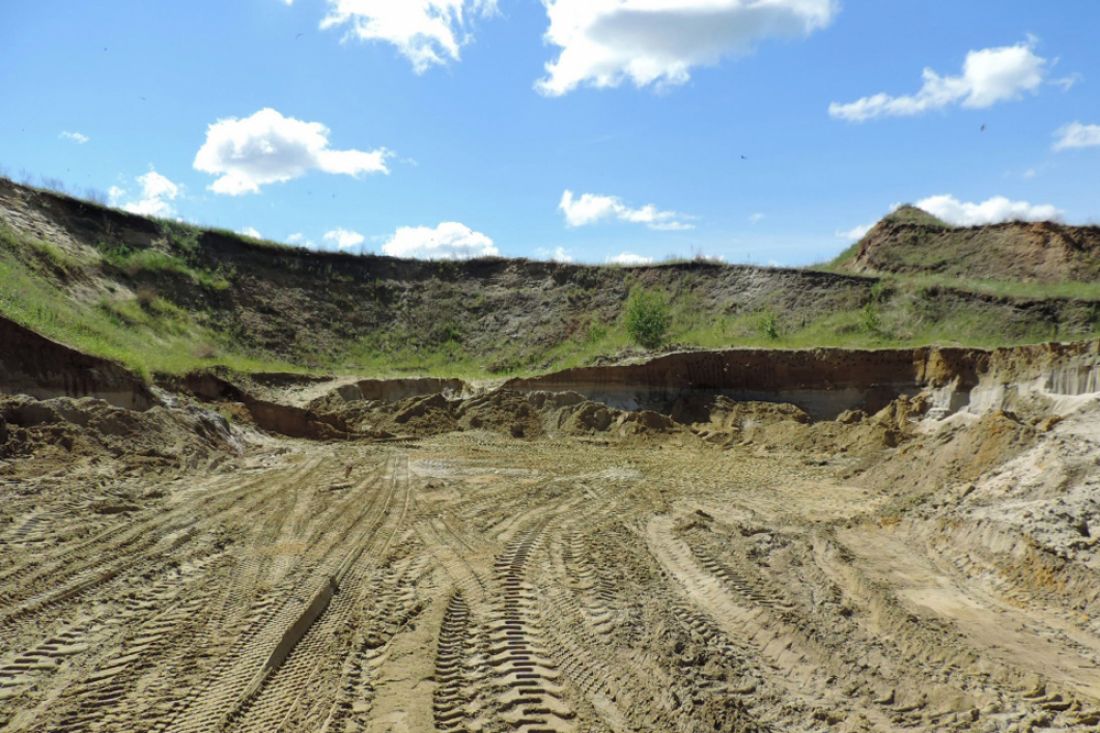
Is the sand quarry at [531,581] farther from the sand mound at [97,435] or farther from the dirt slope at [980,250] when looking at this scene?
the dirt slope at [980,250]

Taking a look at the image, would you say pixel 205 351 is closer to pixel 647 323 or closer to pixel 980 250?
pixel 647 323

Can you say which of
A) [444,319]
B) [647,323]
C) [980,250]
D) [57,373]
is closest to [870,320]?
[647,323]

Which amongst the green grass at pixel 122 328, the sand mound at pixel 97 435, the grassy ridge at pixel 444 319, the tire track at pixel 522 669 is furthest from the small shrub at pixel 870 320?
the tire track at pixel 522 669

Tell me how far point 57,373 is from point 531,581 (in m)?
13.5

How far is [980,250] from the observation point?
35344 millimetres

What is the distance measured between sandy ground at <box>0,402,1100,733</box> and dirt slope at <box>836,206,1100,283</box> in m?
25.2

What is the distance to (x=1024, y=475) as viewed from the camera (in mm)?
10383

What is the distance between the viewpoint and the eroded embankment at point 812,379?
21109 mm

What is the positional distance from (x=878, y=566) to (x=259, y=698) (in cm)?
703

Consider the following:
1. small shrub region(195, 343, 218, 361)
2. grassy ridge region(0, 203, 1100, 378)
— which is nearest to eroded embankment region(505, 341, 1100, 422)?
grassy ridge region(0, 203, 1100, 378)

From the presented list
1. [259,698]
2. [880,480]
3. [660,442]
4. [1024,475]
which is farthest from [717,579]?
[660,442]

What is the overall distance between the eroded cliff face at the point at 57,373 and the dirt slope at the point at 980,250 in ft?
110

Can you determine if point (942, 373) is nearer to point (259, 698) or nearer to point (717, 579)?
point (717, 579)

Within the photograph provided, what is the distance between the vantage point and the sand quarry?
4961 mm
